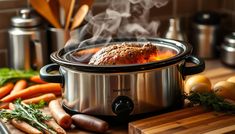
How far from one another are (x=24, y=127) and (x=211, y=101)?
49cm

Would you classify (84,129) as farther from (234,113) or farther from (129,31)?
(129,31)

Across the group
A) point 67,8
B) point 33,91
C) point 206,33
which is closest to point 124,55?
point 33,91

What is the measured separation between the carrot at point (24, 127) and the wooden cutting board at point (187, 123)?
9.2 inches

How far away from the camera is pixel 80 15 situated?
1601 millimetres

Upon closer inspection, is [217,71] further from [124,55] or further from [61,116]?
[61,116]

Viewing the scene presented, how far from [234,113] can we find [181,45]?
249mm

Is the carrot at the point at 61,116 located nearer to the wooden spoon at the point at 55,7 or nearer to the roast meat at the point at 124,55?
the roast meat at the point at 124,55

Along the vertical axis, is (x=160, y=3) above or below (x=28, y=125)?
above

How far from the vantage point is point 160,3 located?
5.76ft

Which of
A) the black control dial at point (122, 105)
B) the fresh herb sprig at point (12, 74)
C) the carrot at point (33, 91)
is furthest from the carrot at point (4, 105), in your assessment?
the black control dial at point (122, 105)

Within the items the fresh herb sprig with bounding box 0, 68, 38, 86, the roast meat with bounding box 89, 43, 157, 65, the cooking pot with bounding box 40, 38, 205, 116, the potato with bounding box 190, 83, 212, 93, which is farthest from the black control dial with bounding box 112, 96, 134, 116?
the fresh herb sprig with bounding box 0, 68, 38, 86

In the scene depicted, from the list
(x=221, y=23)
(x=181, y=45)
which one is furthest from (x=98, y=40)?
(x=221, y=23)

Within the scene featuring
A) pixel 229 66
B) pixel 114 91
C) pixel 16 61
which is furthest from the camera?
pixel 229 66

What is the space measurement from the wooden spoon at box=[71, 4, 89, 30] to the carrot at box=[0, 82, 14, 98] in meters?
0.30
